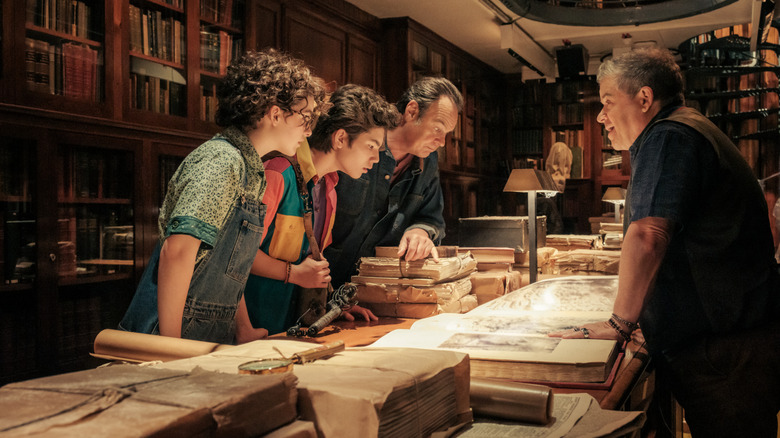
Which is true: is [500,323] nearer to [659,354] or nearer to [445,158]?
[659,354]

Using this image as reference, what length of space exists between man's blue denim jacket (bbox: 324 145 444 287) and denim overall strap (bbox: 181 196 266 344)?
2.32 ft

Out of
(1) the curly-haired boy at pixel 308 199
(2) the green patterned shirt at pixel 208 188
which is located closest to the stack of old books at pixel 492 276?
(1) the curly-haired boy at pixel 308 199

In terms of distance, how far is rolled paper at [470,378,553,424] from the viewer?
748 mm

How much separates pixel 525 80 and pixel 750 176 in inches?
291

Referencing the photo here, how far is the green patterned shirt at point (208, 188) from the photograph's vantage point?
117cm

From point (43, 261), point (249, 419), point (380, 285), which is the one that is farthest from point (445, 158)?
point (249, 419)

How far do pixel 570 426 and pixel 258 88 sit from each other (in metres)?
0.99

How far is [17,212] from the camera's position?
271 cm

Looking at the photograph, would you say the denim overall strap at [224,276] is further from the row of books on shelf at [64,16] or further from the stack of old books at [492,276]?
the row of books on shelf at [64,16]

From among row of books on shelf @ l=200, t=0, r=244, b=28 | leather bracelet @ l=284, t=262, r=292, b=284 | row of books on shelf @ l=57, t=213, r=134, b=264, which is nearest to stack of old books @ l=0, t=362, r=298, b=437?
leather bracelet @ l=284, t=262, r=292, b=284

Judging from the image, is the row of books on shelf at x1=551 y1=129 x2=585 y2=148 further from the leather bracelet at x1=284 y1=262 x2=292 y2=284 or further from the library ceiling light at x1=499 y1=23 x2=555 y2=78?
the leather bracelet at x1=284 y1=262 x2=292 y2=284

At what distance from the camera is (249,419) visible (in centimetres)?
48

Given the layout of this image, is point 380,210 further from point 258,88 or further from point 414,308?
point 258,88

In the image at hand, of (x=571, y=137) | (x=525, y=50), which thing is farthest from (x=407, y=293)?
(x=571, y=137)
